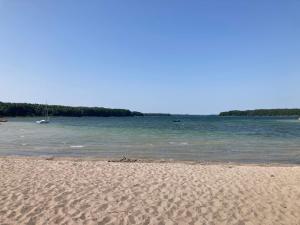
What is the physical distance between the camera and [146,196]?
395 inches

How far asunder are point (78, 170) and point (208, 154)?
12.1 meters

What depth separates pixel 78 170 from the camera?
14.6 meters

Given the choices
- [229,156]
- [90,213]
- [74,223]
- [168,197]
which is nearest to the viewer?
[74,223]

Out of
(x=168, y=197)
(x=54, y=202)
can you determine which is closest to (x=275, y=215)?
(x=168, y=197)

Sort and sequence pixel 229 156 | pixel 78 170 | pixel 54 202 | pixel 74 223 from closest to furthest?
pixel 74 223
pixel 54 202
pixel 78 170
pixel 229 156

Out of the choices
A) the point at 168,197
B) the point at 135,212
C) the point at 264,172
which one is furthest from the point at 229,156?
the point at 135,212

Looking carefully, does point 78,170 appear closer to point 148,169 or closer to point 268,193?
point 148,169

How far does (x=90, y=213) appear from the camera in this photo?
841 cm

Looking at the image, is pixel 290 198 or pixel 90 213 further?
pixel 290 198

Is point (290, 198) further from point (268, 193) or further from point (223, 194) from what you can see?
point (223, 194)

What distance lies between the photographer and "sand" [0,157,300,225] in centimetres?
820

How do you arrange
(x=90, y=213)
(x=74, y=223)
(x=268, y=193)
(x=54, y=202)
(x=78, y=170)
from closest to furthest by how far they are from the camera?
(x=74, y=223) < (x=90, y=213) < (x=54, y=202) < (x=268, y=193) < (x=78, y=170)

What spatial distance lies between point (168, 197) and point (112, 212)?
2.06 m

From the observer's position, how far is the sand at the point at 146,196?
26.9ft
